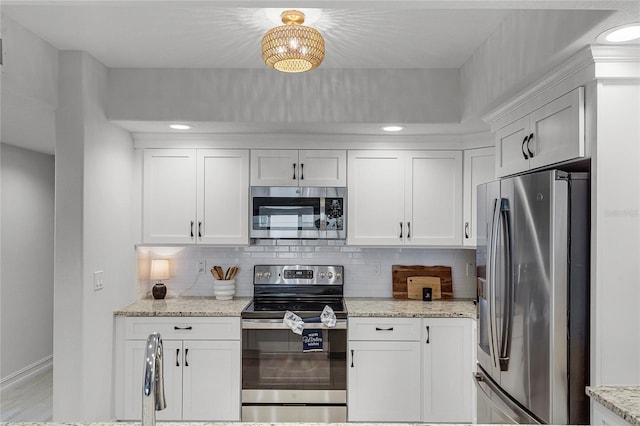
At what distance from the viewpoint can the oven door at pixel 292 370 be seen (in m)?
3.11

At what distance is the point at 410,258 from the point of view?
12.4 feet

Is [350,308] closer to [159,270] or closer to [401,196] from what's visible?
[401,196]

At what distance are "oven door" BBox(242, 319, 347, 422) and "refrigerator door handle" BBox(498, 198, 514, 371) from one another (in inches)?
47.4

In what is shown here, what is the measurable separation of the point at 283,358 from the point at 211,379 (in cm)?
52

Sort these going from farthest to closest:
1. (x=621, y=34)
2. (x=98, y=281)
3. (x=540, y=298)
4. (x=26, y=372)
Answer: (x=26, y=372)
(x=98, y=281)
(x=540, y=298)
(x=621, y=34)

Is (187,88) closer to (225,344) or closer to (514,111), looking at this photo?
(225,344)

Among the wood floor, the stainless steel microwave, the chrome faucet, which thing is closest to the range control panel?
the stainless steel microwave

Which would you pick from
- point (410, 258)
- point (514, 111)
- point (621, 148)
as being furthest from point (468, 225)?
point (621, 148)

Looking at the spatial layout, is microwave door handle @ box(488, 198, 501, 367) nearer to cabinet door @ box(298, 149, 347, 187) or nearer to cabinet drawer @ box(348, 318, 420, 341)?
cabinet drawer @ box(348, 318, 420, 341)

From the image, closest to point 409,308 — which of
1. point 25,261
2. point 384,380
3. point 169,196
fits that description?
point 384,380

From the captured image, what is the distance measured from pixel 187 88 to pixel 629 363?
285 centimetres

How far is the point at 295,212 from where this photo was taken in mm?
3438

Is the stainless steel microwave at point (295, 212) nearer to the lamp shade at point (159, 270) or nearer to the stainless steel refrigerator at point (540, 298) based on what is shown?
the lamp shade at point (159, 270)

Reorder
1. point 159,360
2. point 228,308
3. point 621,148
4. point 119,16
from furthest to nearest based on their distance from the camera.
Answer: point 228,308, point 119,16, point 621,148, point 159,360
